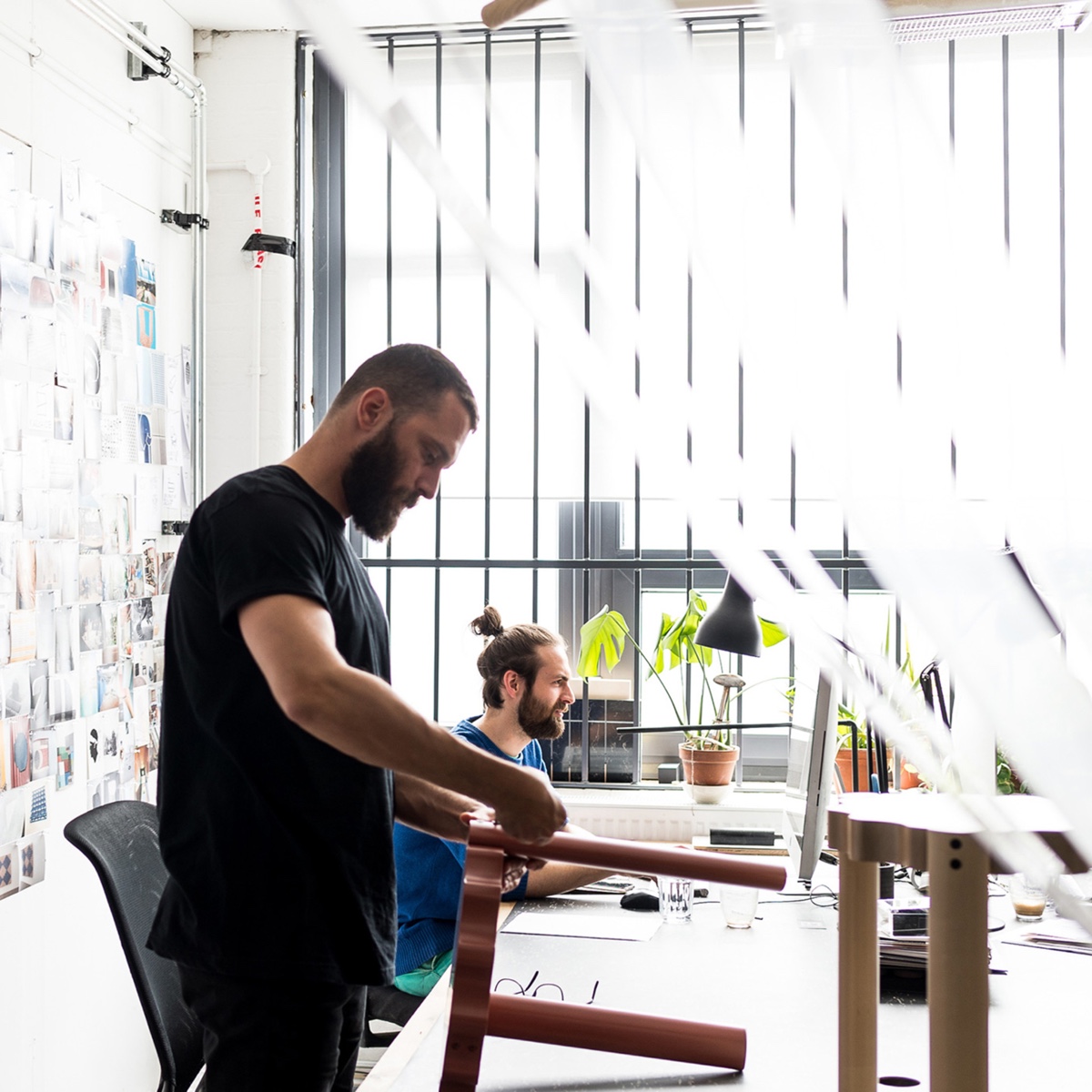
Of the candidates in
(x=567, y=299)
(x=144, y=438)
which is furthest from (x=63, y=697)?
(x=567, y=299)

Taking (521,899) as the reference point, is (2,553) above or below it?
above

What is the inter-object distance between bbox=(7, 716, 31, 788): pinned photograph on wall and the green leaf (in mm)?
1476

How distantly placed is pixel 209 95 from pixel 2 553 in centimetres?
171

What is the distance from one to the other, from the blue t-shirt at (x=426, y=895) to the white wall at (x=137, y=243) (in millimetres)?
838

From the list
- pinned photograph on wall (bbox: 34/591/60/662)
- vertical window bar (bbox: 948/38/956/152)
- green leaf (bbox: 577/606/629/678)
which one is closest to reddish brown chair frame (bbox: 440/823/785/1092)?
pinned photograph on wall (bbox: 34/591/60/662)

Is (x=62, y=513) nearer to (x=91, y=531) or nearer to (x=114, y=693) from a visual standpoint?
(x=91, y=531)

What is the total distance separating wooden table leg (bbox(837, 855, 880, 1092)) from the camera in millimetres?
1143

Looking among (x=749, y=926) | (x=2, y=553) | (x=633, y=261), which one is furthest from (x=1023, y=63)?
(x=2, y=553)

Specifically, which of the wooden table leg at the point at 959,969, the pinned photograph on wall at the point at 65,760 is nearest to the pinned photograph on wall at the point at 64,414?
the pinned photograph on wall at the point at 65,760

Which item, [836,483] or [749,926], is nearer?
[836,483]

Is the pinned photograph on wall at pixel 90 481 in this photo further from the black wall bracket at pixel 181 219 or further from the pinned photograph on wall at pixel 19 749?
the black wall bracket at pixel 181 219

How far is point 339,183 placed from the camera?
358 centimetres

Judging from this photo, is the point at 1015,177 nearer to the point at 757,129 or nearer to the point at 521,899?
the point at 757,129

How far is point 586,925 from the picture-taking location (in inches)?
85.6
